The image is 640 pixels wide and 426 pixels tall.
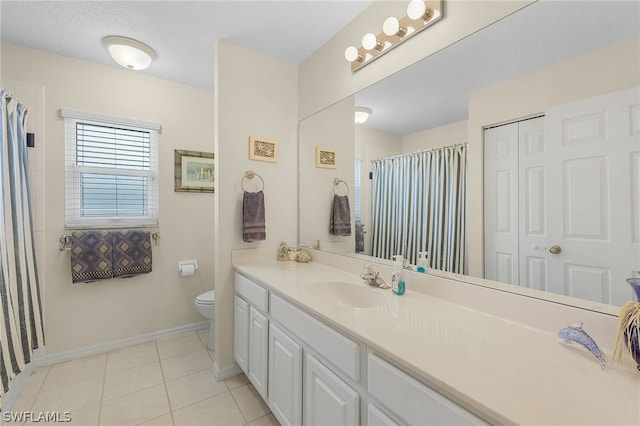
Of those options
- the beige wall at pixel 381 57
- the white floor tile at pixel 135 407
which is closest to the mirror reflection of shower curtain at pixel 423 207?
the beige wall at pixel 381 57

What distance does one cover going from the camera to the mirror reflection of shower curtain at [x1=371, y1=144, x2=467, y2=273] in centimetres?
131

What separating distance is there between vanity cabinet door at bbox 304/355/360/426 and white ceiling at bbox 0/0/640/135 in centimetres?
125

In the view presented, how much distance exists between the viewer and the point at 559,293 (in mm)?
977

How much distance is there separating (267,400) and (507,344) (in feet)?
4.19

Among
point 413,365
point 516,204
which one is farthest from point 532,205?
point 413,365

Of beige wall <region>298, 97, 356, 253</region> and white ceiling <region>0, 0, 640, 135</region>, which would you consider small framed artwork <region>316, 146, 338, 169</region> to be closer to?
beige wall <region>298, 97, 356, 253</region>

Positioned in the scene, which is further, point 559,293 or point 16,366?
point 16,366

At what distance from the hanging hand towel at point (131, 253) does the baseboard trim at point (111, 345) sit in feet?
1.96

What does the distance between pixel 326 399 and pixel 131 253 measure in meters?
2.16

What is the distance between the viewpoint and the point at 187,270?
2.64 m

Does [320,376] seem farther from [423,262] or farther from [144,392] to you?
[144,392]

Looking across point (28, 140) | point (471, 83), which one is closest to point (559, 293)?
point (471, 83)

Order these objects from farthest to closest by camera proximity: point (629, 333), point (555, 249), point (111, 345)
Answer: point (111, 345)
point (555, 249)
point (629, 333)

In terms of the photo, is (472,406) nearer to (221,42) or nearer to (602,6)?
(602,6)
